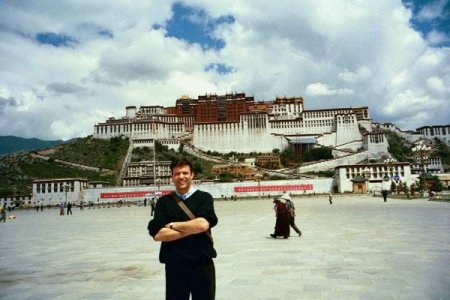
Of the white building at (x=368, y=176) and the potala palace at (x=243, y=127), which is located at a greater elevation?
the potala palace at (x=243, y=127)

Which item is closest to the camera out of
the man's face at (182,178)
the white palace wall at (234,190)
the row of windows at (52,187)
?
the man's face at (182,178)

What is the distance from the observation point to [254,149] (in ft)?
357

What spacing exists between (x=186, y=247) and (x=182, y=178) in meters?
0.66

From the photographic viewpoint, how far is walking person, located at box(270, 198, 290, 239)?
1234 cm

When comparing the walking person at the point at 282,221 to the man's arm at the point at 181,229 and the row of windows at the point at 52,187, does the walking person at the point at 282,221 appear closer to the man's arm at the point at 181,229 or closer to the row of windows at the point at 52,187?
the man's arm at the point at 181,229

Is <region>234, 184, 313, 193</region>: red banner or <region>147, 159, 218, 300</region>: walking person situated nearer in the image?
<region>147, 159, 218, 300</region>: walking person

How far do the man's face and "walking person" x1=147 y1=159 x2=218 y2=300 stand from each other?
Answer: 112 mm

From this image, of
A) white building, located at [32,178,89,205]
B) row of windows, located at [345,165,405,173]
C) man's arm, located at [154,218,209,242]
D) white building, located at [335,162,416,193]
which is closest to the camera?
man's arm, located at [154,218,209,242]

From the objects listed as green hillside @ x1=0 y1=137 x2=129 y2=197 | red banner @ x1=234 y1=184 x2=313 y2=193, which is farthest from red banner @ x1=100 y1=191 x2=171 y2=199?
red banner @ x1=234 y1=184 x2=313 y2=193

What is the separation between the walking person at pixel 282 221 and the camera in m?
12.3

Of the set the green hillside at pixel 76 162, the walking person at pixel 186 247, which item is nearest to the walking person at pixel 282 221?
the walking person at pixel 186 247

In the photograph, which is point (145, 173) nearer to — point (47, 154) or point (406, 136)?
point (47, 154)

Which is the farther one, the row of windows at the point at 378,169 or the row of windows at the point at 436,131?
the row of windows at the point at 436,131

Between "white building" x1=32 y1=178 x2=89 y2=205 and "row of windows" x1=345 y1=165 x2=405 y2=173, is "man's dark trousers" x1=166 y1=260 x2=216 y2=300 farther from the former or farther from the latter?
"white building" x1=32 y1=178 x2=89 y2=205
